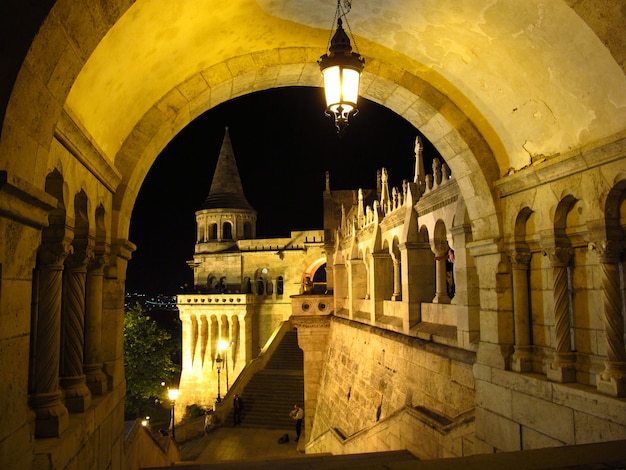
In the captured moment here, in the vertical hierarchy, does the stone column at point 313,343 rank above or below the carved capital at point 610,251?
below

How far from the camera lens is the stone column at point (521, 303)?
577 cm

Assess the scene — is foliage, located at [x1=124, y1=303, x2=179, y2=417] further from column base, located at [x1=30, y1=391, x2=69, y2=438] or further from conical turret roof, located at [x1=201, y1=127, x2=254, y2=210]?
column base, located at [x1=30, y1=391, x2=69, y2=438]

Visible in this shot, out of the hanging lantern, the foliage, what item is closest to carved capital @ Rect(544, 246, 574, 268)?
the hanging lantern

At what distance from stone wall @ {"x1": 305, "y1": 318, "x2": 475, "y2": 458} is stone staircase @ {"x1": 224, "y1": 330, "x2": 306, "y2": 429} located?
3.88 m

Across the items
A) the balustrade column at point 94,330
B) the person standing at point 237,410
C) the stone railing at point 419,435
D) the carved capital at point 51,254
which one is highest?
the carved capital at point 51,254

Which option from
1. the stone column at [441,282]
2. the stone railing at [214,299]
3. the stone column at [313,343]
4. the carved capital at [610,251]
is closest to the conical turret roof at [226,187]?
the stone railing at [214,299]

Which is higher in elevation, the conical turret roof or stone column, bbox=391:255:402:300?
the conical turret roof

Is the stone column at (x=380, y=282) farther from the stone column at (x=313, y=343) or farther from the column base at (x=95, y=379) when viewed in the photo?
the column base at (x=95, y=379)

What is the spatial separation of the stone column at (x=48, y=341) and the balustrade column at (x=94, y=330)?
3.68 ft

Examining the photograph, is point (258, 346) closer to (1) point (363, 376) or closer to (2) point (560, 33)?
(1) point (363, 376)

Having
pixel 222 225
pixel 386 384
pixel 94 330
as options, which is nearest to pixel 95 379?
pixel 94 330

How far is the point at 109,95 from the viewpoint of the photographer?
4906 millimetres

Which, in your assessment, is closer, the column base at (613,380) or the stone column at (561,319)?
the column base at (613,380)

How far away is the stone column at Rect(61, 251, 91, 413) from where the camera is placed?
4.64 m
